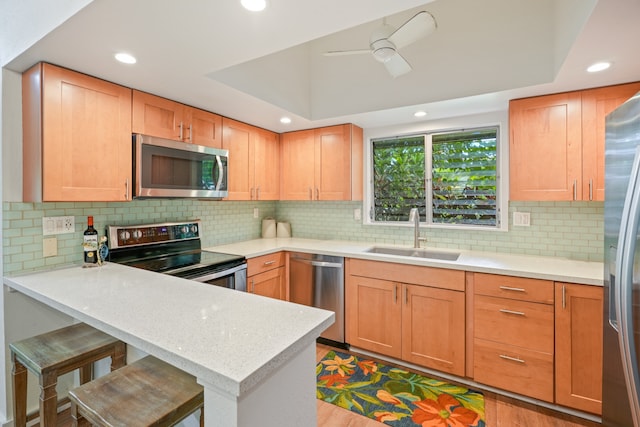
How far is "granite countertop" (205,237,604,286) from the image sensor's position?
1.97m

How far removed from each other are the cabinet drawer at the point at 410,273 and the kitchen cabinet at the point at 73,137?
187 cm

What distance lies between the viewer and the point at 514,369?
209 cm

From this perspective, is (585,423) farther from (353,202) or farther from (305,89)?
(305,89)

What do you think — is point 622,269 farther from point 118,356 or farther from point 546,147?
point 118,356

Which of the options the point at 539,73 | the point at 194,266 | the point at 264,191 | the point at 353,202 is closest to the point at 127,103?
the point at 194,266

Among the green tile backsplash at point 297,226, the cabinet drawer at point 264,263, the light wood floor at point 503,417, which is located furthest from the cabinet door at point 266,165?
the light wood floor at point 503,417

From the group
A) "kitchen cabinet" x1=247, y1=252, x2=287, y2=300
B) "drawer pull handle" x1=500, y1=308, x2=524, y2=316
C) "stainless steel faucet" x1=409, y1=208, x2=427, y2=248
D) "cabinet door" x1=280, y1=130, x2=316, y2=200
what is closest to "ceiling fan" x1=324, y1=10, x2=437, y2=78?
"stainless steel faucet" x1=409, y1=208, x2=427, y2=248

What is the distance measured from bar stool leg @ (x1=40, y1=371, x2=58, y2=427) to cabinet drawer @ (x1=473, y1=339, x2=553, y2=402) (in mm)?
2403

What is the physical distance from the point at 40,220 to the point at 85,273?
0.46 meters

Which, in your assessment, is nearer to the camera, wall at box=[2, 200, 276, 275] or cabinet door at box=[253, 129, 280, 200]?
wall at box=[2, 200, 276, 275]

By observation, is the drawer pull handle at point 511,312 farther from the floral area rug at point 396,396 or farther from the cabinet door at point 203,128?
the cabinet door at point 203,128

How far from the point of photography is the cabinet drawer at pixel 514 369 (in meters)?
2.00

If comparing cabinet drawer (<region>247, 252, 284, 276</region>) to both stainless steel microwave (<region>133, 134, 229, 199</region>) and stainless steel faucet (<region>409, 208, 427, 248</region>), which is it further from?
stainless steel faucet (<region>409, 208, 427, 248</region>)

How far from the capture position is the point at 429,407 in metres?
2.05
